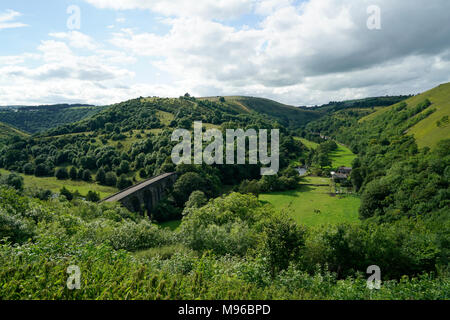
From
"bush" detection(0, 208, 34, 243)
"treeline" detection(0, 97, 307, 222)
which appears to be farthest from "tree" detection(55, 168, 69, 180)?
"bush" detection(0, 208, 34, 243)

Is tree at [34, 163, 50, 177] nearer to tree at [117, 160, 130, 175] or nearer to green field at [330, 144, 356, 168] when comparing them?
tree at [117, 160, 130, 175]

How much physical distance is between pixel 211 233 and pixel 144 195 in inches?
1396

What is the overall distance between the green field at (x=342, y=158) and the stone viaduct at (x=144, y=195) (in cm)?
7287

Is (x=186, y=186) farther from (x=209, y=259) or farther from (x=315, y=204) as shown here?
(x=209, y=259)

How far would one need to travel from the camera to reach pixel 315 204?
60.6 metres

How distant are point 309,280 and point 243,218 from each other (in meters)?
20.5

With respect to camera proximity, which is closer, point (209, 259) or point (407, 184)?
point (209, 259)

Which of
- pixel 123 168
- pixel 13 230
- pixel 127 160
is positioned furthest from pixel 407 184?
pixel 127 160

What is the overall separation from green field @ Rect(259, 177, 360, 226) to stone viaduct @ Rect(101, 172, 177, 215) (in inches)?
1094

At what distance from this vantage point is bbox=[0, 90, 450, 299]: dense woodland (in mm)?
8523

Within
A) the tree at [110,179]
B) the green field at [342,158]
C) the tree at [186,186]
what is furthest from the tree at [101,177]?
the green field at [342,158]
